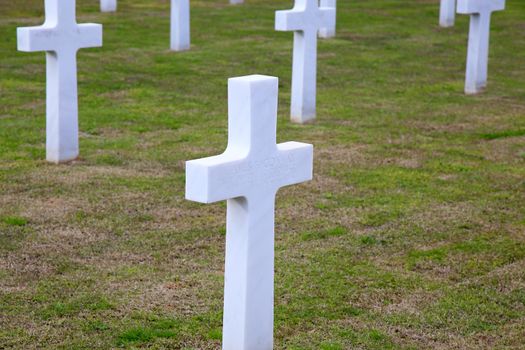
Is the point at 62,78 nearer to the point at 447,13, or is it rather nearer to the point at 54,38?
the point at 54,38

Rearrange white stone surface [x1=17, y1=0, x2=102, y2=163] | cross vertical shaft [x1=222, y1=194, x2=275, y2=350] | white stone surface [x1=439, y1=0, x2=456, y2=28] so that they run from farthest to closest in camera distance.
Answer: white stone surface [x1=439, y1=0, x2=456, y2=28]
white stone surface [x1=17, y1=0, x2=102, y2=163]
cross vertical shaft [x1=222, y1=194, x2=275, y2=350]

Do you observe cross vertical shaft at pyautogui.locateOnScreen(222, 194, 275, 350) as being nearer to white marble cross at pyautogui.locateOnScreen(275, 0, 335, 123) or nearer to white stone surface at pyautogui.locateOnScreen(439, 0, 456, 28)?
white marble cross at pyautogui.locateOnScreen(275, 0, 335, 123)

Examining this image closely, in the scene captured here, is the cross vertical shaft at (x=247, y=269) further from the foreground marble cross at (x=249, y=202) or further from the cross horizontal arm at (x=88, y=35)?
the cross horizontal arm at (x=88, y=35)

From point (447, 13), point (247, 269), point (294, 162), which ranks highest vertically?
point (294, 162)

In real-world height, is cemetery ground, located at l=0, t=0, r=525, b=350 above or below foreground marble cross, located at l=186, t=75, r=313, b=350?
below

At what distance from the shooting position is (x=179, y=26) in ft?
50.2

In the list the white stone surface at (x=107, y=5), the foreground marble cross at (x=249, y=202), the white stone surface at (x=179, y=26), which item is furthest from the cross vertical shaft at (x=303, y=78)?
the white stone surface at (x=107, y=5)

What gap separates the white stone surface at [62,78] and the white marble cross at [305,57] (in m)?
2.60

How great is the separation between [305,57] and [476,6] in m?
2.85

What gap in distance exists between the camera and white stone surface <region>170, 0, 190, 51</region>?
15320 mm

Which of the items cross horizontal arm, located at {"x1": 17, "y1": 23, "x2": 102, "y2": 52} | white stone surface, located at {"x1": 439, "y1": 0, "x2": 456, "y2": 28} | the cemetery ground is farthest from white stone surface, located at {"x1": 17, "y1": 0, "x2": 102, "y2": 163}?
white stone surface, located at {"x1": 439, "y1": 0, "x2": 456, "y2": 28}

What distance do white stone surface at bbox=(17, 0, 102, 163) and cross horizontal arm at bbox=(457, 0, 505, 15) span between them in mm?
5187

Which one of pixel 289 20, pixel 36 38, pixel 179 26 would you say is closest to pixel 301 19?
pixel 289 20

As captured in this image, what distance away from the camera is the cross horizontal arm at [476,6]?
41.1 feet
